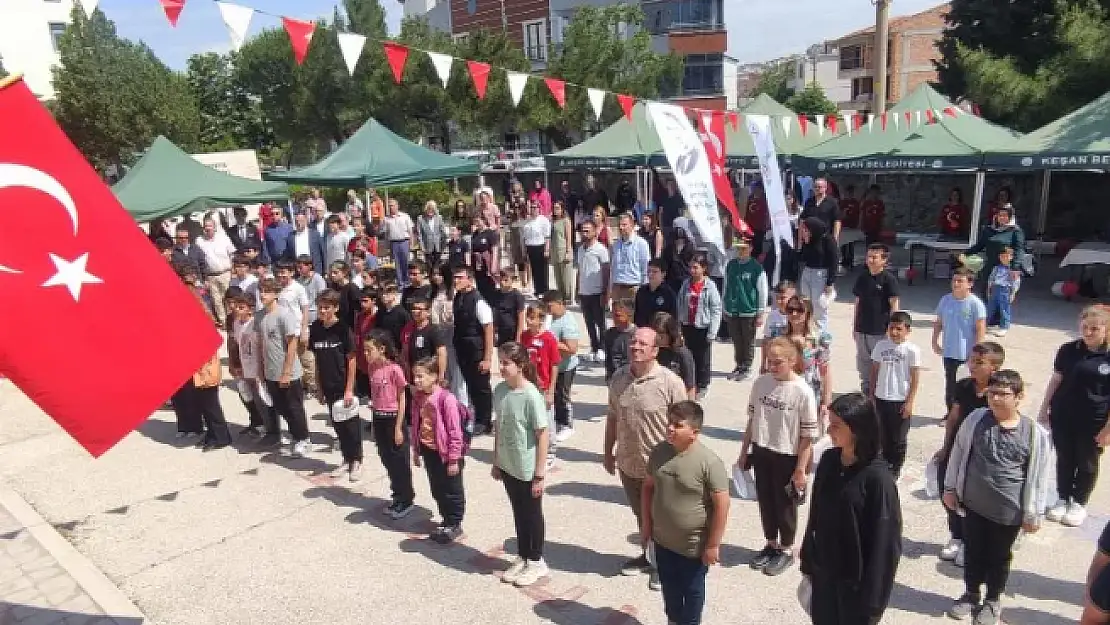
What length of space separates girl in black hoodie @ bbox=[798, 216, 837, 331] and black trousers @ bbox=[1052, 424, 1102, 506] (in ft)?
12.4

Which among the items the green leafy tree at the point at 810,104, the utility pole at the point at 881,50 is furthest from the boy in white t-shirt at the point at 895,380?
the green leafy tree at the point at 810,104

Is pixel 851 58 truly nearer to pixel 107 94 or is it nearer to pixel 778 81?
pixel 778 81

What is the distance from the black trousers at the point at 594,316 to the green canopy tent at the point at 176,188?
7.14 m

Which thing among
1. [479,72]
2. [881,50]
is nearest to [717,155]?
[479,72]

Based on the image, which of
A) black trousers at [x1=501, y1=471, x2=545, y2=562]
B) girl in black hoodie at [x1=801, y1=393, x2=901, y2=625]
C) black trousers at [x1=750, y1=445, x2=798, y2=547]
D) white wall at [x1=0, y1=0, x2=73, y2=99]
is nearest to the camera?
girl in black hoodie at [x1=801, y1=393, x2=901, y2=625]

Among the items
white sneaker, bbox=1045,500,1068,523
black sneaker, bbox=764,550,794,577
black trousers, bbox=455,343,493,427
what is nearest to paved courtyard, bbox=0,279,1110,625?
black sneaker, bbox=764,550,794,577

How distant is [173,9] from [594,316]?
5.41 meters

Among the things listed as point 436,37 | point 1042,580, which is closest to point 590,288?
point 1042,580

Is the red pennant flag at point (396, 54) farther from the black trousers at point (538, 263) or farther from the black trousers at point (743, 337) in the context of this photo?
the black trousers at point (743, 337)

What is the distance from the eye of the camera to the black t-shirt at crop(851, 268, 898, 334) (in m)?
7.07

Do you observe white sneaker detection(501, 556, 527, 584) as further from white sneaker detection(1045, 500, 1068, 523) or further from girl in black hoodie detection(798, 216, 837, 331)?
girl in black hoodie detection(798, 216, 837, 331)

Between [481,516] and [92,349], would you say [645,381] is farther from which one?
[92,349]

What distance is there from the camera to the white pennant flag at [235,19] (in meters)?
7.51

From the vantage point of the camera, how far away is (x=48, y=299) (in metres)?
3.75
